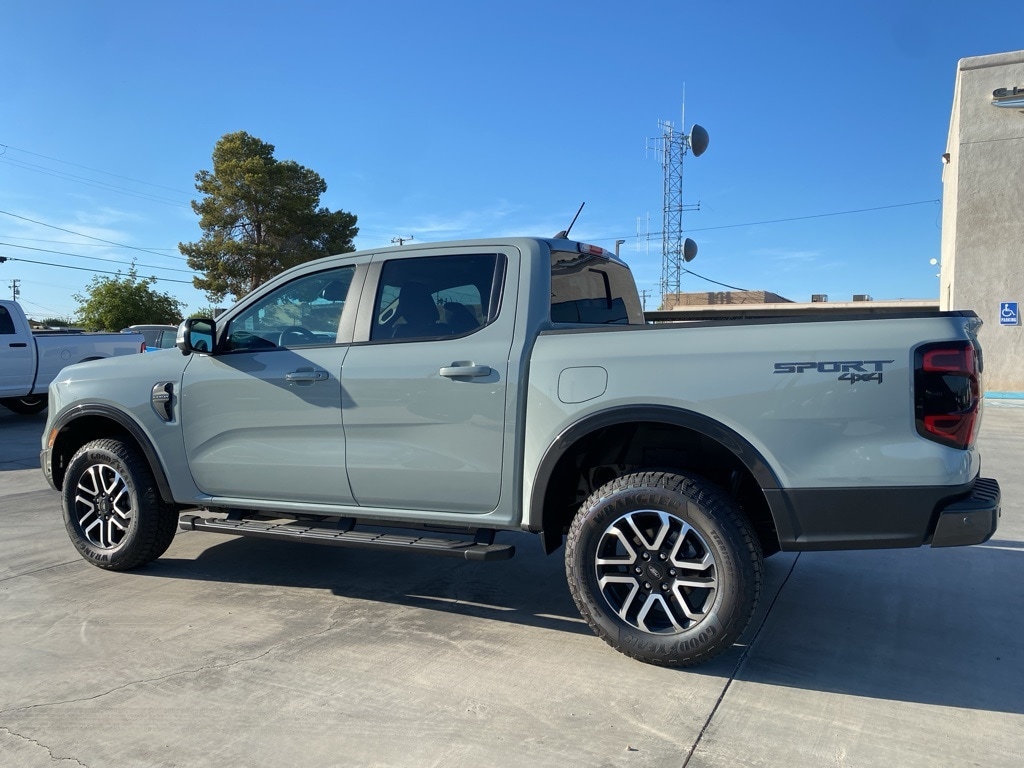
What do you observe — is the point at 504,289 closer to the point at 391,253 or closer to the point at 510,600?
the point at 391,253

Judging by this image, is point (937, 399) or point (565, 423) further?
point (565, 423)

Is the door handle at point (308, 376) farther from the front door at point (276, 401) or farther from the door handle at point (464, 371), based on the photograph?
the door handle at point (464, 371)

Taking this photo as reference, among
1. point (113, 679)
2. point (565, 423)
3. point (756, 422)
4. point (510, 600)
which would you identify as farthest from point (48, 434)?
point (756, 422)

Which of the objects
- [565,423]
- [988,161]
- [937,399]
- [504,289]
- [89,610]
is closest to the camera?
[937,399]

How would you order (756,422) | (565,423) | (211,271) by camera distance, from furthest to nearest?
(211,271) < (565,423) < (756,422)

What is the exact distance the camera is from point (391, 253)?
14.0 ft

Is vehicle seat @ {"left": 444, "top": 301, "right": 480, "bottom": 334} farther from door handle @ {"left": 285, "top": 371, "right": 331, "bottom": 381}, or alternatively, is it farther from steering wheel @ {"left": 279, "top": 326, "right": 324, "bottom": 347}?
steering wheel @ {"left": 279, "top": 326, "right": 324, "bottom": 347}

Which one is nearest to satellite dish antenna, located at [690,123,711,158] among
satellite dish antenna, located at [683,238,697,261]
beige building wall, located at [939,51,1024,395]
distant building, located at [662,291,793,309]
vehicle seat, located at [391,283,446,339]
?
satellite dish antenna, located at [683,238,697,261]

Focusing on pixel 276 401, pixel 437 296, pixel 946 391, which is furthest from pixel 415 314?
pixel 946 391

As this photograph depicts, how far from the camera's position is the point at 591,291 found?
448 centimetres

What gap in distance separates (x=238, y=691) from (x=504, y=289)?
2.17m

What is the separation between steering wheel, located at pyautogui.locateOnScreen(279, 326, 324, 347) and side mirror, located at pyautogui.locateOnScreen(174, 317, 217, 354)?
0.40m

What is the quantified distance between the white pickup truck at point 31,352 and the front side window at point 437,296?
11.6 meters

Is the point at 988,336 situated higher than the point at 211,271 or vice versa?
the point at 211,271
